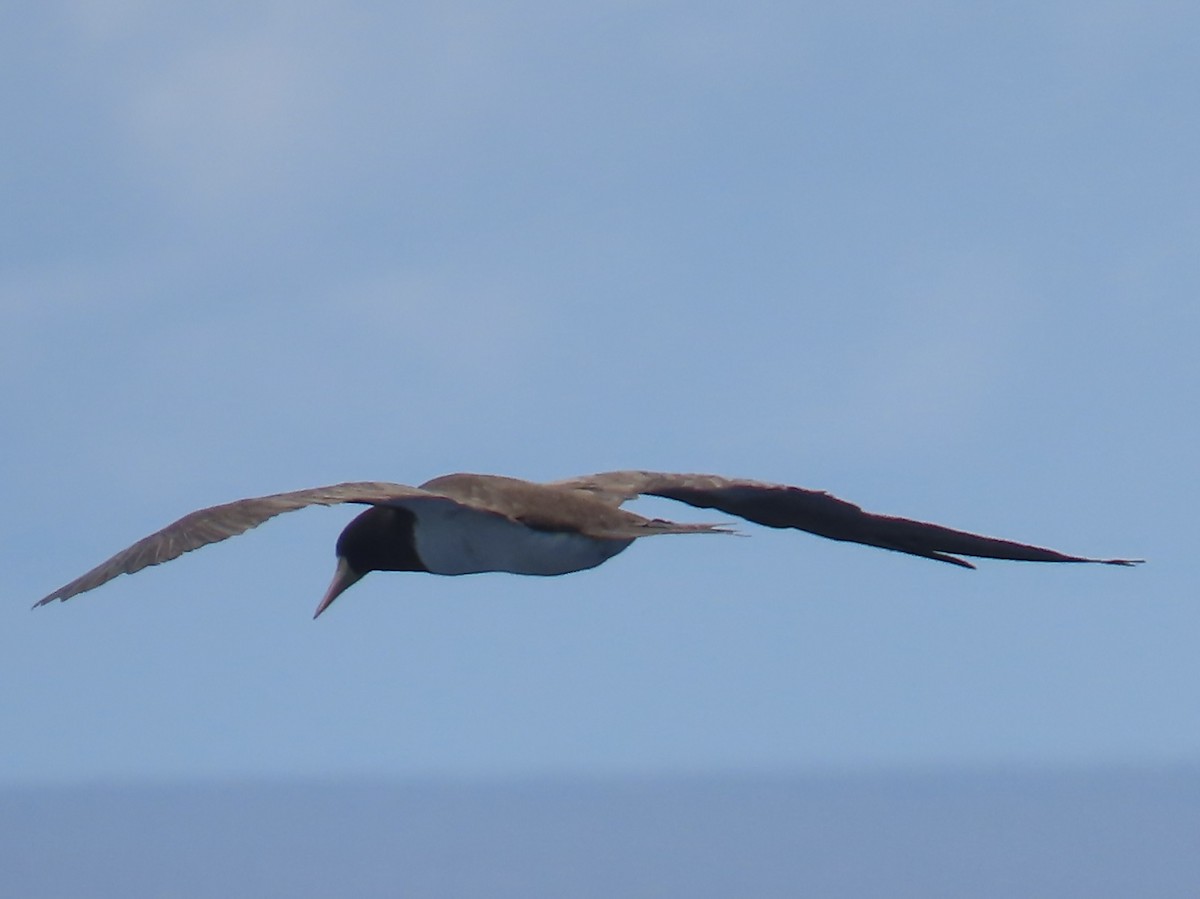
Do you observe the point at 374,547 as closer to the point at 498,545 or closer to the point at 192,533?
the point at 498,545

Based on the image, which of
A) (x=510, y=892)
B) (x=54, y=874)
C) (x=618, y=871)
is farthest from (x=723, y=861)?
(x=54, y=874)

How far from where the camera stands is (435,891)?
495 feet

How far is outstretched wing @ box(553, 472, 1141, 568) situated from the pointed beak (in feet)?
4.76

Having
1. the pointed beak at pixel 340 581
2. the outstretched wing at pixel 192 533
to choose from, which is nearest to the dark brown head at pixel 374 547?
the pointed beak at pixel 340 581

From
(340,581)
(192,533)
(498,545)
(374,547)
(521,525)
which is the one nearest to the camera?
(192,533)

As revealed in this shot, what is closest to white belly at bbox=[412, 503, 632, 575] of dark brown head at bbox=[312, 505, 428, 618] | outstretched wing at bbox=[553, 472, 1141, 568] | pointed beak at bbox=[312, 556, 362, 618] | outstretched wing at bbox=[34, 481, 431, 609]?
dark brown head at bbox=[312, 505, 428, 618]

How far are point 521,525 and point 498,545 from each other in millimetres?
230

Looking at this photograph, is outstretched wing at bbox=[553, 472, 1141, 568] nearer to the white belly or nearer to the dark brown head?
the white belly

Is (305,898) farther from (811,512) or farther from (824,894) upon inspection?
(811,512)

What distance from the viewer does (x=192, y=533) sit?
8.09 meters

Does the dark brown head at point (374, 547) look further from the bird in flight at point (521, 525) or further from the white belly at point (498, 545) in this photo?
the white belly at point (498, 545)

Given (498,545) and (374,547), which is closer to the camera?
(498,545)

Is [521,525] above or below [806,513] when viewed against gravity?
below

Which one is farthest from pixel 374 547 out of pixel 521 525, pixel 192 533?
pixel 192 533
